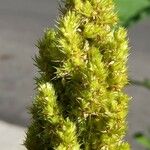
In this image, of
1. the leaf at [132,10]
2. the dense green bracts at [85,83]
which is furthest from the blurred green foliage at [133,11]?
the dense green bracts at [85,83]

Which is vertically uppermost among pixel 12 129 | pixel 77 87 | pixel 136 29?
pixel 136 29

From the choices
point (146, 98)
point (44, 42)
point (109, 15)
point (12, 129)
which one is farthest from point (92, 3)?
point (146, 98)

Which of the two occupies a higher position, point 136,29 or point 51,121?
point 136,29

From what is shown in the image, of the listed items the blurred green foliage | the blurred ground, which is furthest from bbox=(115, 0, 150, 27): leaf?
the blurred ground

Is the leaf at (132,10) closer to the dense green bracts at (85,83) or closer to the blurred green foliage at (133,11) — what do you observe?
the blurred green foliage at (133,11)

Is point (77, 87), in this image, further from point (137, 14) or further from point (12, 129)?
point (12, 129)

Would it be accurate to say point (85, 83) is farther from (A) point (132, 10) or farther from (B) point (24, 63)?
(B) point (24, 63)
